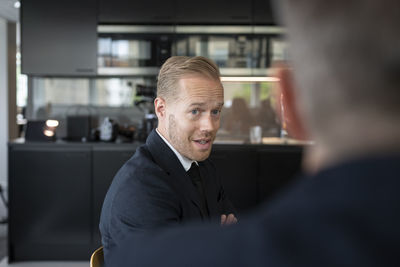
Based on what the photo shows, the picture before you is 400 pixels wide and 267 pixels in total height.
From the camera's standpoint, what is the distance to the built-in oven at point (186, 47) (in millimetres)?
4305

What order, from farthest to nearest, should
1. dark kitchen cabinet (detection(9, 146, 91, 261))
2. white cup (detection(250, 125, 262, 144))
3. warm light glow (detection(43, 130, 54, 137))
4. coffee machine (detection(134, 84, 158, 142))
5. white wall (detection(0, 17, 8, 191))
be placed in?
1. white wall (detection(0, 17, 8, 191))
2. white cup (detection(250, 125, 262, 144))
3. coffee machine (detection(134, 84, 158, 142))
4. warm light glow (detection(43, 130, 54, 137))
5. dark kitchen cabinet (detection(9, 146, 91, 261))

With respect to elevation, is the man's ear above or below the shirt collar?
above

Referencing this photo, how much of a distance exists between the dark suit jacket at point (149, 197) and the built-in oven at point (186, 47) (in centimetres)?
301

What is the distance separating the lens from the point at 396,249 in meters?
0.30

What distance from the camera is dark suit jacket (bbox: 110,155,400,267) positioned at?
304mm

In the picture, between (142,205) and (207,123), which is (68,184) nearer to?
(207,123)

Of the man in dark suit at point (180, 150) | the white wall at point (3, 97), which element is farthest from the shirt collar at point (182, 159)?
the white wall at point (3, 97)

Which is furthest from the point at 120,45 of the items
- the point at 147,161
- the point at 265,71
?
the point at 147,161

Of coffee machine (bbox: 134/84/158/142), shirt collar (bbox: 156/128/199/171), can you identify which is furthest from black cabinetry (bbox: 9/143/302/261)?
shirt collar (bbox: 156/128/199/171)

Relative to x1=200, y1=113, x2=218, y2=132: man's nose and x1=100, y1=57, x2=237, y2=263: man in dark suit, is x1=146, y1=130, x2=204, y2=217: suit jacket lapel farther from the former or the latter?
x1=200, y1=113, x2=218, y2=132: man's nose

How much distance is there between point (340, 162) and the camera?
0.33 metres

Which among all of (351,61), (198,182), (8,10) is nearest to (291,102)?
(351,61)

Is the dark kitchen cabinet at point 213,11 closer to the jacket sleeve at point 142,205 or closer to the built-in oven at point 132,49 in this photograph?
the built-in oven at point 132,49

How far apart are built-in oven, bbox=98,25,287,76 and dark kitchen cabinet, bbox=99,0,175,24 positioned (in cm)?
7
